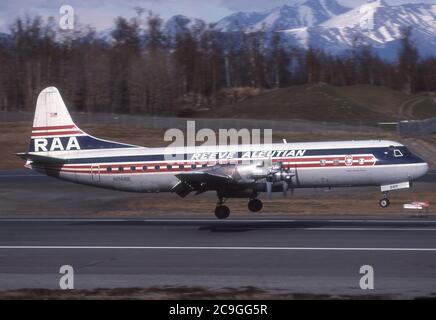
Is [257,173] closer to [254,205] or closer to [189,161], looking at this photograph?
[254,205]

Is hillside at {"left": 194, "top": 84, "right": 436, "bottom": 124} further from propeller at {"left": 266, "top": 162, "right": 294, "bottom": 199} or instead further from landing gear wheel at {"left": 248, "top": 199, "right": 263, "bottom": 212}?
propeller at {"left": 266, "top": 162, "right": 294, "bottom": 199}

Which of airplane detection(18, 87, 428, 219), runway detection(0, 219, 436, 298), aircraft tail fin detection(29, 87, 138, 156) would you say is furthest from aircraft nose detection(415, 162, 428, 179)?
aircraft tail fin detection(29, 87, 138, 156)

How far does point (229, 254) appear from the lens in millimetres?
19125

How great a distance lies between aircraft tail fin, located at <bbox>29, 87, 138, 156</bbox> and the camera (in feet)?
98.1

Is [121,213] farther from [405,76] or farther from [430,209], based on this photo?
[405,76]

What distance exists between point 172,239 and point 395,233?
698cm

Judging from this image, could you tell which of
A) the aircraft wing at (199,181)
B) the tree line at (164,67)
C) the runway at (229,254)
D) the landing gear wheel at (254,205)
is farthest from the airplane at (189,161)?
the tree line at (164,67)

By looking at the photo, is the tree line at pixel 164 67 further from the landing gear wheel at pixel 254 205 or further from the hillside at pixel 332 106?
the landing gear wheel at pixel 254 205

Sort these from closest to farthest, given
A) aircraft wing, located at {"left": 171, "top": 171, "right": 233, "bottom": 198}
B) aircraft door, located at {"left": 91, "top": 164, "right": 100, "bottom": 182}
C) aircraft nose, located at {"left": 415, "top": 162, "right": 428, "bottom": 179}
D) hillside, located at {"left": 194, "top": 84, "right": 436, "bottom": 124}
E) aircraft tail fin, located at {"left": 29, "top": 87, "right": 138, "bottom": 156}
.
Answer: aircraft wing, located at {"left": 171, "top": 171, "right": 233, "bottom": 198} → aircraft door, located at {"left": 91, "top": 164, "right": 100, "bottom": 182} → aircraft nose, located at {"left": 415, "top": 162, "right": 428, "bottom": 179} → aircraft tail fin, located at {"left": 29, "top": 87, "right": 138, "bottom": 156} → hillside, located at {"left": 194, "top": 84, "right": 436, "bottom": 124}

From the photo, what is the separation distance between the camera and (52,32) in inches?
4109

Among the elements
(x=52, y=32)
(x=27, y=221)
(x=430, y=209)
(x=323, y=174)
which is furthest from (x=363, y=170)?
(x=52, y=32)

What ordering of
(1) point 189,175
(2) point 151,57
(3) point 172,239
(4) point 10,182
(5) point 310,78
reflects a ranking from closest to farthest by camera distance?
1. (3) point 172,239
2. (1) point 189,175
3. (4) point 10,182
4. (2) point 151,57
5. (5) point 310,78

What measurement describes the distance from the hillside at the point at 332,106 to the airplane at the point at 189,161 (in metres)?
61.5

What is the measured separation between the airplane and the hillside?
6148cm
